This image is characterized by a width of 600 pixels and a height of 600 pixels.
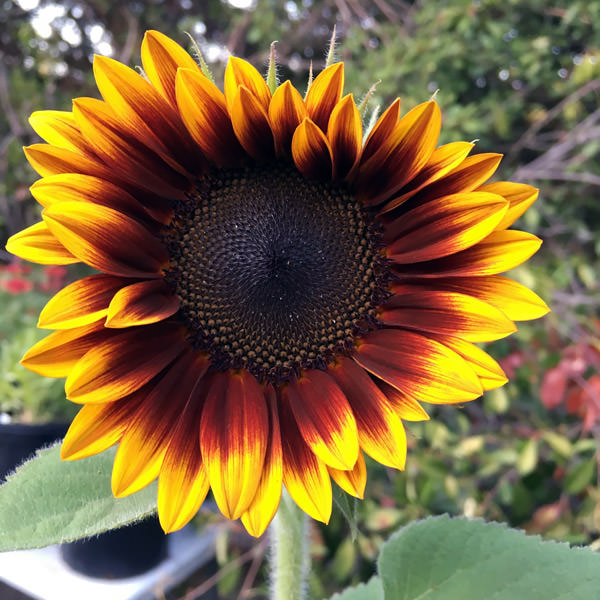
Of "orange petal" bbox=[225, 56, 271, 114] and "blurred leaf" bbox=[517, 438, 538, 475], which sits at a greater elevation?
"orange petal" bbox=[225, 56, 271, 114]

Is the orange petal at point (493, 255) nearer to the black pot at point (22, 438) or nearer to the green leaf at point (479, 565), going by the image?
the green leaf at point (479, 565)

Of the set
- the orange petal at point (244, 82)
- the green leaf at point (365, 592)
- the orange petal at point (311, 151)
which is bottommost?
the green leaf at point (365, 592)

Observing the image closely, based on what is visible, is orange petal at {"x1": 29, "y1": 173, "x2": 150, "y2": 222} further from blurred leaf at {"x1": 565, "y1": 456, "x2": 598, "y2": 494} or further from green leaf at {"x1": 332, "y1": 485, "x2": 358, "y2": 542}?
blurred leaf at {"x1": 565, "y1": 456, "x2": 598, "y2": 494}

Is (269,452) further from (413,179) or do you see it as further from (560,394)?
(560,394)

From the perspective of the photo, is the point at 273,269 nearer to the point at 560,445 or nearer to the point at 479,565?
the point at 479,565

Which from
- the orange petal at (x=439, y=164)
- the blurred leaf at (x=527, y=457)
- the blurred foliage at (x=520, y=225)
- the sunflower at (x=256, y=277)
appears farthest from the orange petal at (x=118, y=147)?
the blurred leaf at (x=527, y=457)

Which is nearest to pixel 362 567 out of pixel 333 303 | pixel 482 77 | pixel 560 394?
pixel 560 394

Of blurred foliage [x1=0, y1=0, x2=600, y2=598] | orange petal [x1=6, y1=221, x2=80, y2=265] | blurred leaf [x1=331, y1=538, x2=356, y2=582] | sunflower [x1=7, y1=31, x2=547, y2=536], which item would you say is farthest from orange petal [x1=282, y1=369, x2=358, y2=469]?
blurred leaf [x1=331, y1=538, x2=356, y2=582]
